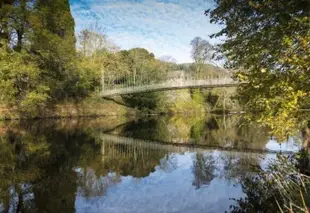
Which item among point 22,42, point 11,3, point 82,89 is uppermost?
point 11,3

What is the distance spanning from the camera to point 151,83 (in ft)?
116

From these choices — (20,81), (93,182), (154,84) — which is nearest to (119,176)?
(93,182)

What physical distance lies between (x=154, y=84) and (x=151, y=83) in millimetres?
2478

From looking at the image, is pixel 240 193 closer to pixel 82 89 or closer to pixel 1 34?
pixel 1 34

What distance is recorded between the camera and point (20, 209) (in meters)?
5.09

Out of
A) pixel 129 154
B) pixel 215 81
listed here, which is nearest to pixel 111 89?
pixel 215 81

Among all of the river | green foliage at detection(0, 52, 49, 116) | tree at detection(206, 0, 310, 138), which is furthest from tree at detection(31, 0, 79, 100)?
tree at detection(206, 0, 310, 138)

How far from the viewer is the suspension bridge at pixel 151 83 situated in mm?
28406

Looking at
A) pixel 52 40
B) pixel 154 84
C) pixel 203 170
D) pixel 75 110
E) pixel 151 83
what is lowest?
pixel 203 170

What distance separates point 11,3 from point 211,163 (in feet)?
64.3

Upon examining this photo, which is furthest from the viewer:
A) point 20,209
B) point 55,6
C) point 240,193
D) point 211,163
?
point 55,6

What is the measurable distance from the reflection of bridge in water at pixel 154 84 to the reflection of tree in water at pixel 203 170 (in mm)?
16843

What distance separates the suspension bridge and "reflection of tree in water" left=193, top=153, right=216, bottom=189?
55.3 feet

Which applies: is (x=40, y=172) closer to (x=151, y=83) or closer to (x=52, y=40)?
(x=52, y=40)
